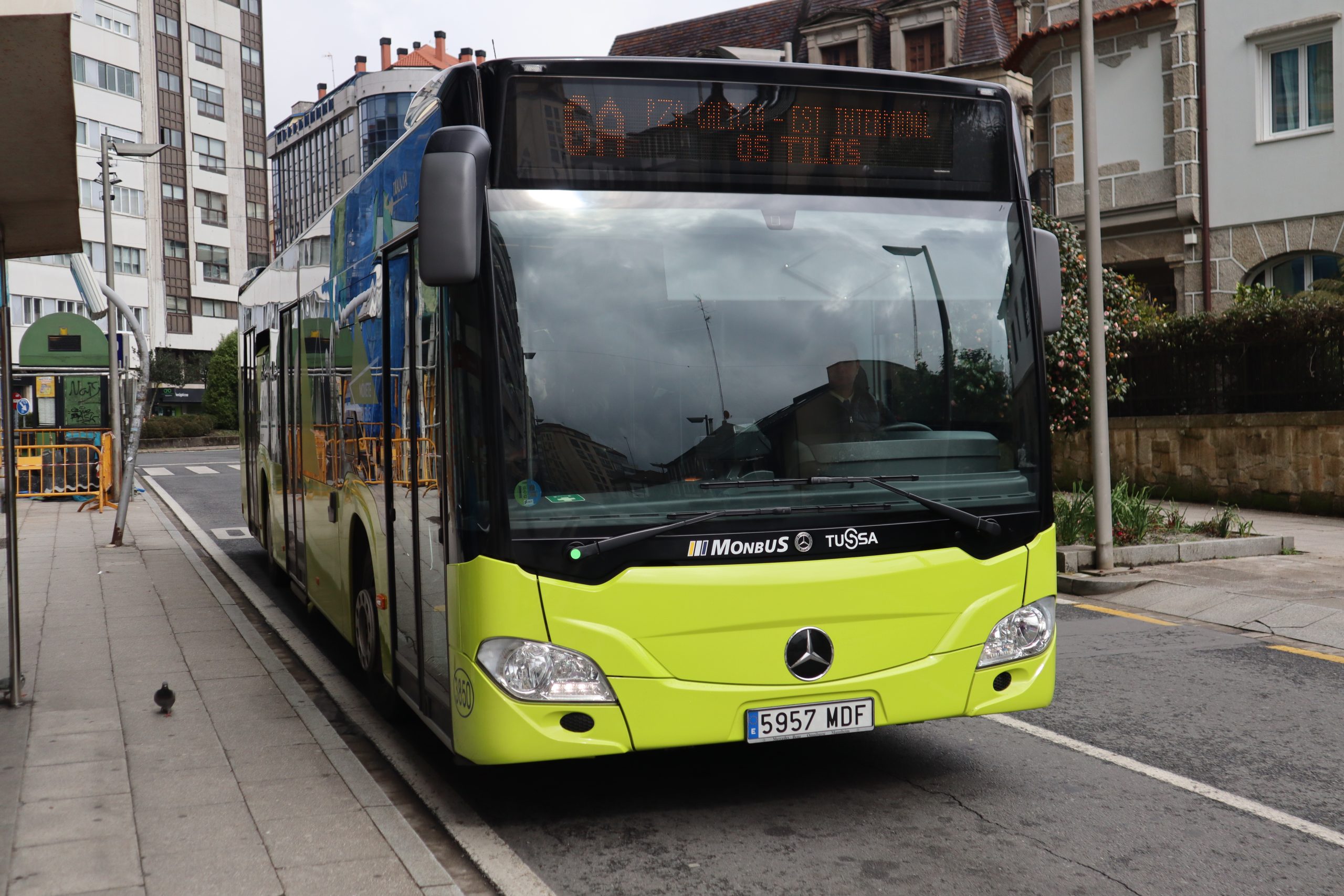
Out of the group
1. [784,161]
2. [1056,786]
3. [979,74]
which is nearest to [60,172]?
[784,161]

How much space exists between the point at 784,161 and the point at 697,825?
2624mm

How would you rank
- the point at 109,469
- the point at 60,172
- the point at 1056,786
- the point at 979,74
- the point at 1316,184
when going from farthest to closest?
the point at 979,74, the point at 109,469, the point at 1316,184, the point at 60,172, the point at 1056,786

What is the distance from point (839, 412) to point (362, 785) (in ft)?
8.45

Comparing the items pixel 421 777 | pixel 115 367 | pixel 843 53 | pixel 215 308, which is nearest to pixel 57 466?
pixel 115 367

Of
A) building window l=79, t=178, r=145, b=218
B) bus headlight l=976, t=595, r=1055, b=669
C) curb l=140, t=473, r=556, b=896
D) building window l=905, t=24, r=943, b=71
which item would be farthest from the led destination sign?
building window l=79, t=178, r=145, b=218

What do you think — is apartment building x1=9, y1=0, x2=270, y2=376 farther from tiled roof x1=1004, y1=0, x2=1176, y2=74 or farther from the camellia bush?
the camellia bush

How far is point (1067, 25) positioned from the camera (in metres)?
24.0

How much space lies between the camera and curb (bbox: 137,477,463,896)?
4.50 m

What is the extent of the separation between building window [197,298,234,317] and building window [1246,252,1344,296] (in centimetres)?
6450

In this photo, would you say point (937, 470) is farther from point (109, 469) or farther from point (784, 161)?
point (109, 469)

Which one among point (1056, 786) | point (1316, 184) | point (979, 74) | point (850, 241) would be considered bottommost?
point (1056, 786)

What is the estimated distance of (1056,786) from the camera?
5570mm

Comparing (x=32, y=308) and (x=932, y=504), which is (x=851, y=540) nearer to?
(x=932, y=504)

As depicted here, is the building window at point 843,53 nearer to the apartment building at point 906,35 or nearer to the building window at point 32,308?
the apartment building at point 906,35
